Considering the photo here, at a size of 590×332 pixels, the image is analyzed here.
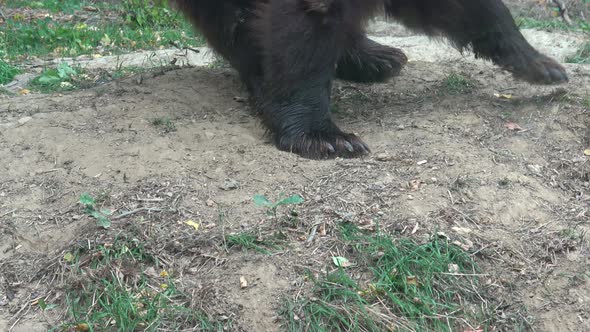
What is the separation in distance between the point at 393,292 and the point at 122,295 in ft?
3.71

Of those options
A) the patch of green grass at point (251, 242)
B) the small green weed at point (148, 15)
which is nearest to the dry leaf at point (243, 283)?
the patch of green grass at point (251, 242)

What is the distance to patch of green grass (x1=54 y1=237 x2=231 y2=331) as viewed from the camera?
10.0 feet

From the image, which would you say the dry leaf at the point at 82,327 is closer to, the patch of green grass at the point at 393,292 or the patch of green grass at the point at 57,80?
the patch of green grass at the point at 393,292

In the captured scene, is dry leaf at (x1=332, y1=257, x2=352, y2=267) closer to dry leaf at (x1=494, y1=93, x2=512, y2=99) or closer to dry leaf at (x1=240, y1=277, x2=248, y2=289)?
dry leaf at (x1=240, y1=277, x2=248, y2=289)

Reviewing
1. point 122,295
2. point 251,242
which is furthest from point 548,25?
point 122,295

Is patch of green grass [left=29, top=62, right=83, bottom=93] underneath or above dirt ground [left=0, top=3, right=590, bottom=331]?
underneath

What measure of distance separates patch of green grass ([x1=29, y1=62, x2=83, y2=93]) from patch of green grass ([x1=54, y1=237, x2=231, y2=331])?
2.50m

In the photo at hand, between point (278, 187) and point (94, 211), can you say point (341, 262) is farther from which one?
point (94, 211)

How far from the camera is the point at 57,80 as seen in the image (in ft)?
18.6

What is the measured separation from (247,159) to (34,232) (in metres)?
1.17

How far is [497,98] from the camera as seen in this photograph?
506 centimetres

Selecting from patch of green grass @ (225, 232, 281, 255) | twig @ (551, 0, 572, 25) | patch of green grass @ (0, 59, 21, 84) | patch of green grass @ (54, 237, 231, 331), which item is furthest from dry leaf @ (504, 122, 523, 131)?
twig @ (551, 0, 572, 25)

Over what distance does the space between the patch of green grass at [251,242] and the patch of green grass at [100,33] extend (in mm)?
3375

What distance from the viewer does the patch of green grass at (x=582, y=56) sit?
6.20 meters
